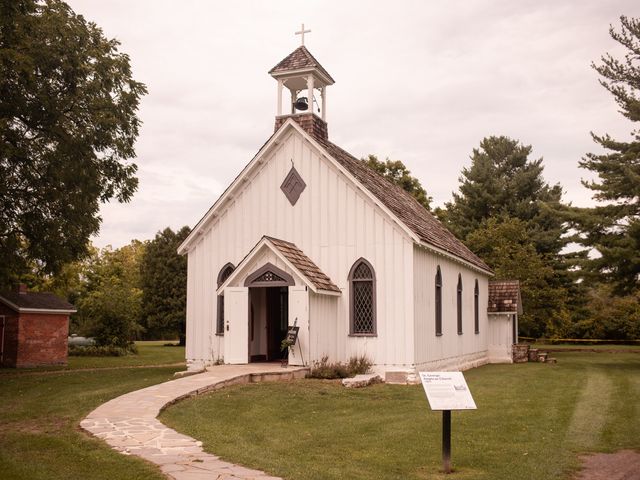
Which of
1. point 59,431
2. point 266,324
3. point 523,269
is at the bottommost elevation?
point 59,431

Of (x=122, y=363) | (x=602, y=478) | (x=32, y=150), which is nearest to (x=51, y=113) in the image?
(x=32, y=150)

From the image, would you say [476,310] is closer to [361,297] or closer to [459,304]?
[459,304]

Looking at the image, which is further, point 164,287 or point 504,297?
point 164,287

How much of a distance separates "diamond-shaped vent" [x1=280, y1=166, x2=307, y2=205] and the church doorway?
10.7ft

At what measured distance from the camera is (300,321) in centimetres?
1997

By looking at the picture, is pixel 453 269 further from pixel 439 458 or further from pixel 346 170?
pixel 439 458

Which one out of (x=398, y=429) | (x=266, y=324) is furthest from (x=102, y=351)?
(x=398, y=429)

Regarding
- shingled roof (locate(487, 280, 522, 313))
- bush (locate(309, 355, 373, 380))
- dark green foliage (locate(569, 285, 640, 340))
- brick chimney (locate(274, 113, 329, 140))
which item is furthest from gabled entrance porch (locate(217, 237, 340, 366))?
dark green foliage (locate(569, 285, 640, 340))

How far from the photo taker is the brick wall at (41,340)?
2880cm

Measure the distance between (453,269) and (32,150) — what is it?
50.9 ft

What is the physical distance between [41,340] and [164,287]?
25.3 metres

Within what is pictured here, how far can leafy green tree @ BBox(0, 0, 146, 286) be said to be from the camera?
21984mm

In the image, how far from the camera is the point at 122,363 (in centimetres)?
3089

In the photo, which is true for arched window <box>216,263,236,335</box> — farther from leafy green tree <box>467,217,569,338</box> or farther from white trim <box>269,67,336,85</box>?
leafy green tree <box>467,217,569,338</box>
